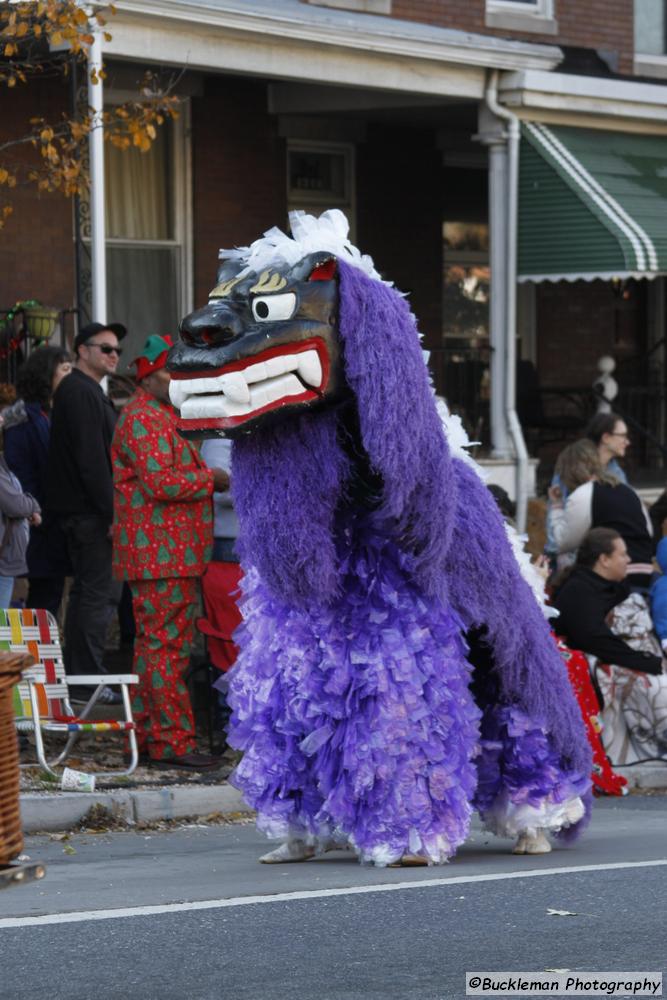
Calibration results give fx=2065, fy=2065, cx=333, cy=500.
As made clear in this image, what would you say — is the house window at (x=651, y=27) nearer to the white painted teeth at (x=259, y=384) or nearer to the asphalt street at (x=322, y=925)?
the asphalt street at (x=322, y=925)

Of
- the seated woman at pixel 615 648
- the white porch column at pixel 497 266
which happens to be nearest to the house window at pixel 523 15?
the white porch column at pixel 497 266

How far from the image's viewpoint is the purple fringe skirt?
709 cm

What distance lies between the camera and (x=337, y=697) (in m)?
7.14

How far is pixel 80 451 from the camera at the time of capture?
10477mm

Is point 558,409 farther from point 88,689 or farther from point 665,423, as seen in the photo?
point 88,689

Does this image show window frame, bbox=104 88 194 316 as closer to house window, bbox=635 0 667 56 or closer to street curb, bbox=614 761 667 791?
house window, bbox=635 0 667 56

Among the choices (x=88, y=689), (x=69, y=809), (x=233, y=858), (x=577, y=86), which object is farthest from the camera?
(x=577, y=86)

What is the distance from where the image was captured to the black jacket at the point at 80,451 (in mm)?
10461

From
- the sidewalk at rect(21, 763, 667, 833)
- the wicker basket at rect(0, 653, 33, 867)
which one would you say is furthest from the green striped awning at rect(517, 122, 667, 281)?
the wicker basket at rect(0, 653, 33, 867)

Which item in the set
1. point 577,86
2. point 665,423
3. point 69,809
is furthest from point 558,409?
point 69,809

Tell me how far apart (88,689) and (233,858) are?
2.79 metres

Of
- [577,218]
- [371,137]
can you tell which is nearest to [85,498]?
[577,218]

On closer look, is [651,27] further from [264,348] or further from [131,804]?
[264,348]

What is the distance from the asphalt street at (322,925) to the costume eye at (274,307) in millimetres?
1922
